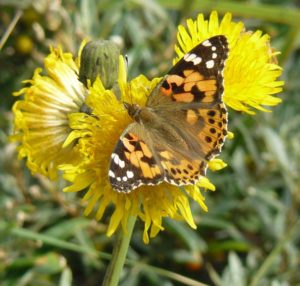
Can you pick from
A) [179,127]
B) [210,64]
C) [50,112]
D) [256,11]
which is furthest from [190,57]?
[256,11]

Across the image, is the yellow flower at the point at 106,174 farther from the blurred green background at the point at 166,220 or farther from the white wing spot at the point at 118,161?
the blurred green background at the point at 166,220

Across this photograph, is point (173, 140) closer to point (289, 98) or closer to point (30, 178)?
point (30, 178)

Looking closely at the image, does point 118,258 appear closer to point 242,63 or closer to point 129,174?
point 129,174

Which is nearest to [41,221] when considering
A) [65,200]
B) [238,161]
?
[65,200]

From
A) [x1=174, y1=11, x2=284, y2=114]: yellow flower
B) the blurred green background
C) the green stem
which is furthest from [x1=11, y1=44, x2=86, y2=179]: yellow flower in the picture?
the green stem

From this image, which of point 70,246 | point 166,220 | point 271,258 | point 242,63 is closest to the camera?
point 242,63
